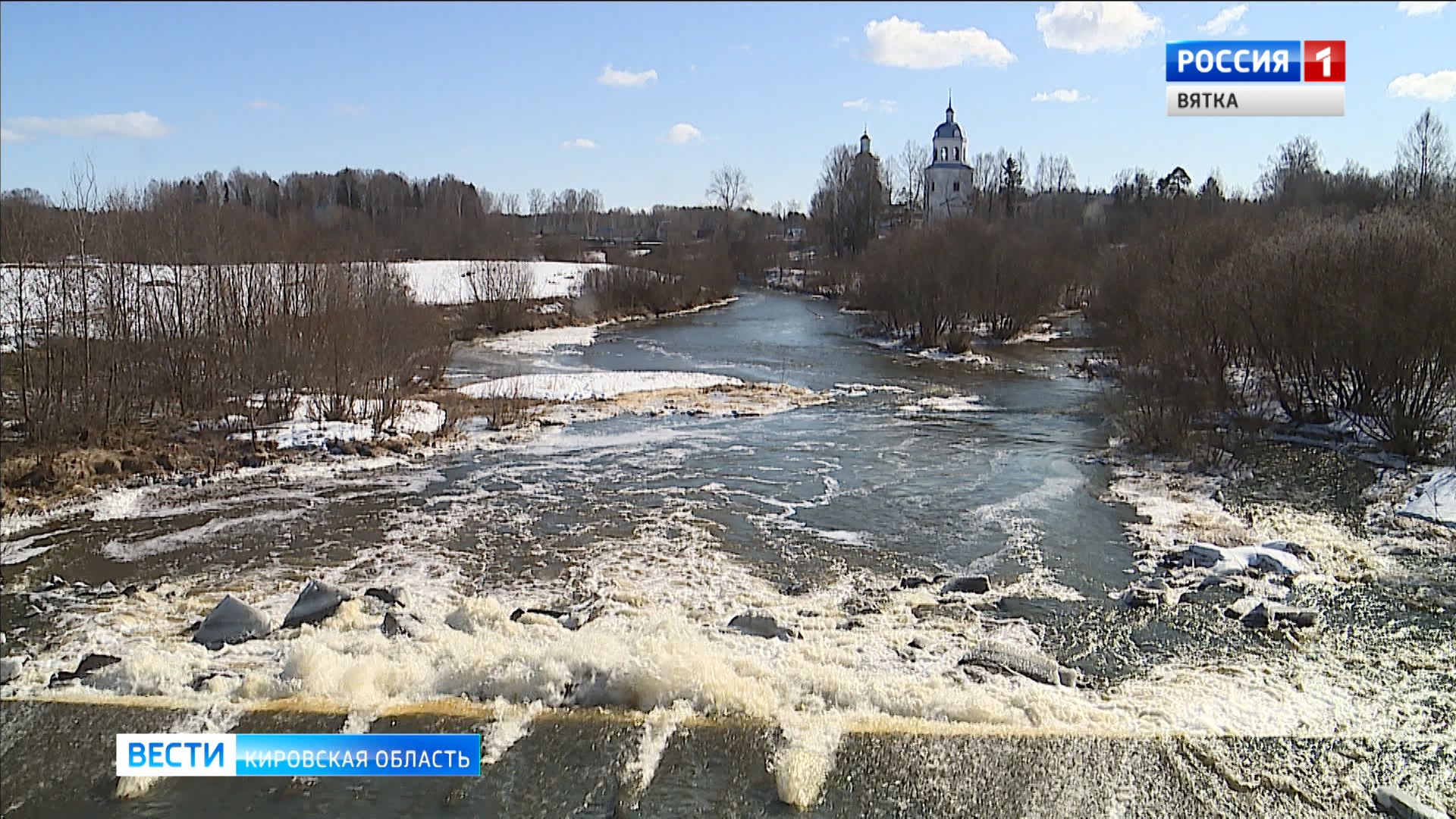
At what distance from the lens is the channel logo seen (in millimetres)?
7379

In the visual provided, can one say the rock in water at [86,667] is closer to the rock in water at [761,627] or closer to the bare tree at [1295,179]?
the rock in water at [761,627]

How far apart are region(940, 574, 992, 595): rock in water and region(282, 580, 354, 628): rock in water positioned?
21.1 feet

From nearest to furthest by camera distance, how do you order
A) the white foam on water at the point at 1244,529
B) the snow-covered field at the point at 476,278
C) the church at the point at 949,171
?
the white foam on water at the point at 1244,529 < the snow-covered field at the point at 476,278 < the church at the point at 949,171

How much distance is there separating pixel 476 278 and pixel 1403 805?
4573 cm

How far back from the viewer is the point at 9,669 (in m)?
8.70

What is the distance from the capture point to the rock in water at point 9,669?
28.3 ft

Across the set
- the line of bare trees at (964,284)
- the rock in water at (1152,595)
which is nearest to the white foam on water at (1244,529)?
the rock in water at (1152,595)

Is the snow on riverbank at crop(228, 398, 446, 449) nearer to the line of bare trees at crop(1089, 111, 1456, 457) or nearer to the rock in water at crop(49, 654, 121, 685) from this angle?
the rock in water at crop(49, 654, 121, 685)

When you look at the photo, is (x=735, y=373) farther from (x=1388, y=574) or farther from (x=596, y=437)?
(x=1388, y=574)

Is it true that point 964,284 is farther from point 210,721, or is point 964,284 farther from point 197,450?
point 210,721

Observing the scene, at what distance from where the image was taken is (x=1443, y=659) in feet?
30.2

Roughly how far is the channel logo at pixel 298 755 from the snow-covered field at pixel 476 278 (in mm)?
32582

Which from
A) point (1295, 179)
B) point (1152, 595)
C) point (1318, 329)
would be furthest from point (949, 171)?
point (1152, 595)

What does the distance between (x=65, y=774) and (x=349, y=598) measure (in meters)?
3.34
